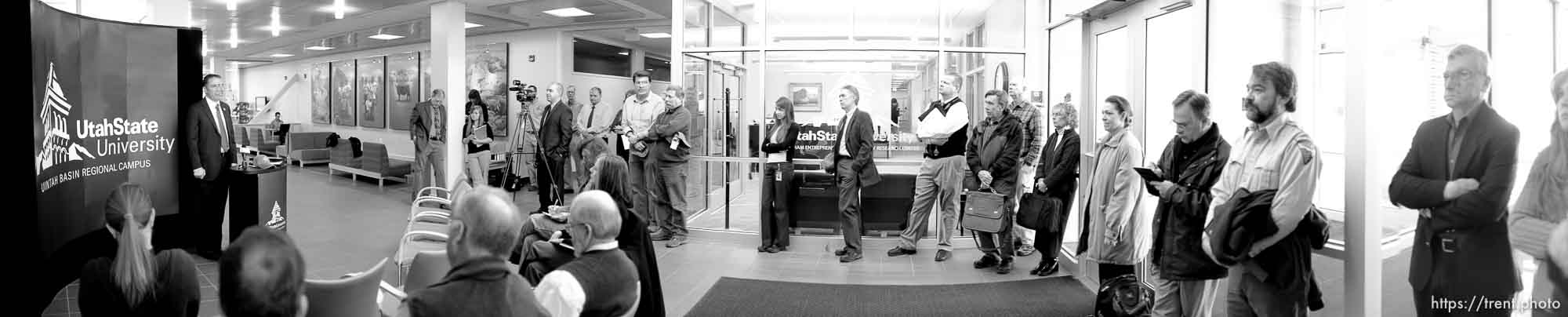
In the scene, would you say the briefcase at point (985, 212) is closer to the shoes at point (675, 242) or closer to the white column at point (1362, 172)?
the shoes at point (675, 242)

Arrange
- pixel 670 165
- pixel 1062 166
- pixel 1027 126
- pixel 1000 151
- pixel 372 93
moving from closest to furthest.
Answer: pixel 1062 166, pixel 1000 151, pixel 1027 126, pixel 670 165, pixel 372 93

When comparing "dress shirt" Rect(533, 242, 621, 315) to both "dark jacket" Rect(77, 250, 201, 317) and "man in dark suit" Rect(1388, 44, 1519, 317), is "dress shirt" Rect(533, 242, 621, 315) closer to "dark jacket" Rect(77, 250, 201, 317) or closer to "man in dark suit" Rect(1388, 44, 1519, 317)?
"dark jacket" Rect(77, 250, 201, 317)

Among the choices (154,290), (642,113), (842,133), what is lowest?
(154,290)

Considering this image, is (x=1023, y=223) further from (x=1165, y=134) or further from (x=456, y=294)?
(x=456, y=294)

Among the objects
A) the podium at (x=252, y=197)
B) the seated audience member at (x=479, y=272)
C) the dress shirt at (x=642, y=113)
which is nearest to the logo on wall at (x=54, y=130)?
the podium at (x=252, y=197)

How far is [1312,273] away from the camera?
3111 mm

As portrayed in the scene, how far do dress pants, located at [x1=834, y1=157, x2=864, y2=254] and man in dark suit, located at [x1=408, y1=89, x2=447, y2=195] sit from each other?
5487 mm

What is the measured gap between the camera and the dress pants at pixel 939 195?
21.8ft

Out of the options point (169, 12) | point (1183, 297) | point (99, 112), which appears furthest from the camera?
point (169, 12)

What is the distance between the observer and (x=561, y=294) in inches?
87.7

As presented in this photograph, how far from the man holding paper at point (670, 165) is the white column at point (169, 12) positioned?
3855 mm

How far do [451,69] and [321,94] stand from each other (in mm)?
12724

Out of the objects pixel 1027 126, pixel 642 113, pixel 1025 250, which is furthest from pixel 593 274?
pixel 642 113

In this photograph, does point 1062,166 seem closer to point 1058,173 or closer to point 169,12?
point 1058,173
